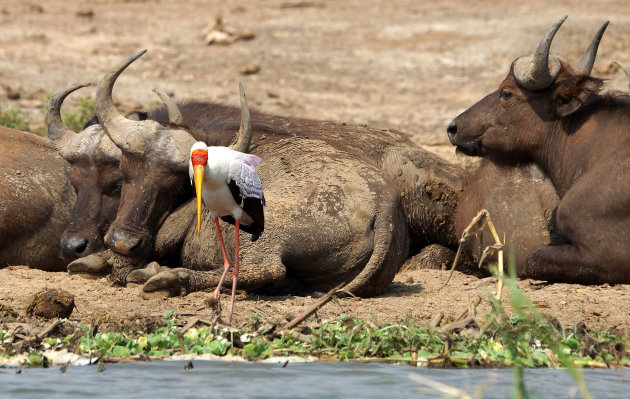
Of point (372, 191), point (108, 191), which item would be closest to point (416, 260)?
point (372, 191)

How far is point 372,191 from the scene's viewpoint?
7637 mm

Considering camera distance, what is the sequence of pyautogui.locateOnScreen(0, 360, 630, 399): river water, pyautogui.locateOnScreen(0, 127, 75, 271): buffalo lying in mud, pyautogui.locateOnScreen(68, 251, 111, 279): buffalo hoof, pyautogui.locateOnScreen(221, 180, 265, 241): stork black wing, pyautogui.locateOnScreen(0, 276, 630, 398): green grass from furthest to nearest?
pyautogui.locateOnScreen(0, 127, 75, 271): buffalo lying in mud < pyautogui.locateOnScreen(68, 251, 111, 279): buffalo hoof < pyautogui.locateOnScreen(221, 180, 265, 241): stork black wing < pyautogui.locateOnScreen(0, 276, 630, 398): green grass < pyautogui.locateOnScreen(0, 360, 630, 399): river water

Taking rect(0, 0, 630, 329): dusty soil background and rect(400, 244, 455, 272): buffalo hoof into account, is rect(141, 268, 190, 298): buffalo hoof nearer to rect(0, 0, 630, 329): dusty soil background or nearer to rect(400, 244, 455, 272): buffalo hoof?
rect(400, 244, 455, 272): buffalo hoof

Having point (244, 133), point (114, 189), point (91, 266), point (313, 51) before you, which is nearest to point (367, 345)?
point (244, 133)

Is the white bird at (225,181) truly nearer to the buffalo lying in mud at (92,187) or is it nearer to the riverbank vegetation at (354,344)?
the riverbank vegetation at (354,344)

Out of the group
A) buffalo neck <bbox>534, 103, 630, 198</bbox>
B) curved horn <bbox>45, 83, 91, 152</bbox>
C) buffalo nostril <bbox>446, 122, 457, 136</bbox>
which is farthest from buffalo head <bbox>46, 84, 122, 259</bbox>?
buffalo neck <bbox>534, 103, 630, 198</bbox>

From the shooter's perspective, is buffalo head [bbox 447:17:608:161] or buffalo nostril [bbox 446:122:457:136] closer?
buffalo head [bbox 447:17:608:161]

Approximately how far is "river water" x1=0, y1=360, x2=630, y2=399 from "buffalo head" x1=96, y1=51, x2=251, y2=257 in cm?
213

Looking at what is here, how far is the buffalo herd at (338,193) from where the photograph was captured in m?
7.50

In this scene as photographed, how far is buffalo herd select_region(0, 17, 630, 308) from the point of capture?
24.6ft

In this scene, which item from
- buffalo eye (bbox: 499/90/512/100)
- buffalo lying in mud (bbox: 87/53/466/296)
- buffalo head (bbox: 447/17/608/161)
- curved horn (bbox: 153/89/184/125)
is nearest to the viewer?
buffalo lying in mud (bbox: 87/53/466/296)

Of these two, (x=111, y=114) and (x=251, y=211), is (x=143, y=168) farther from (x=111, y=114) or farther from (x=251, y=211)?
(x=251, y=211)

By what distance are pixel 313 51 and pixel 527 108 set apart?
36.5ft

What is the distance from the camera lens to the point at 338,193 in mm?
7590
